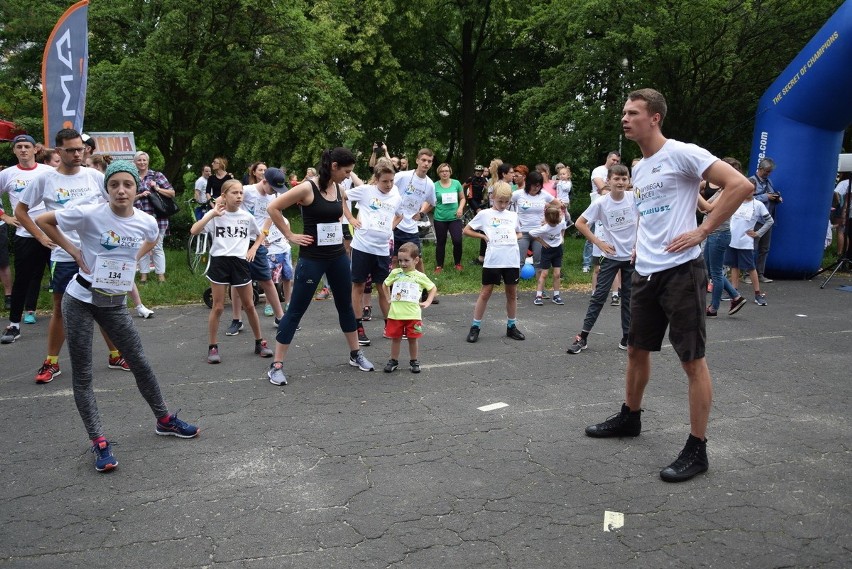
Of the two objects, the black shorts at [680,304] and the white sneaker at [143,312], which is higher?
the black shorts at [680,304]

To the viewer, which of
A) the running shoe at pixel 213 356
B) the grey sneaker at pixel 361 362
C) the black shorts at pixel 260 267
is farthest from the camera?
the black shorts at pixel 260 267

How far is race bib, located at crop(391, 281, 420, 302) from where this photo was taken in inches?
257

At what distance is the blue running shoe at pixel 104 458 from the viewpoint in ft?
14.3

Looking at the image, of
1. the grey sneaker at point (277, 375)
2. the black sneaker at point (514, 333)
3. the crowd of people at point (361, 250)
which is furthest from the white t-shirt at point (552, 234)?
the grey sneaker at point (277, 375)

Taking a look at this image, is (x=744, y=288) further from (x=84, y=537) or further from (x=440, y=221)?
(x=84, y=537)

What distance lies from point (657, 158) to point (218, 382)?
4.12 metres

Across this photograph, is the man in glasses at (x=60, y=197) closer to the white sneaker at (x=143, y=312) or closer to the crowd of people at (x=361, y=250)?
the crowd of people at (x=361, y=250)

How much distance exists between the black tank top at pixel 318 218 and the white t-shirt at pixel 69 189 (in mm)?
1841

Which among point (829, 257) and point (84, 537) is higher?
point (829, 257)

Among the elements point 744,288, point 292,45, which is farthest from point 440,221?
point 292,45

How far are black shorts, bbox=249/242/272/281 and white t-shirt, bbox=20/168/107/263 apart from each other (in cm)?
180

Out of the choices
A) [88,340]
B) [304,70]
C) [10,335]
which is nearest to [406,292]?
[88,340]

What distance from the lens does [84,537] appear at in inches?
141

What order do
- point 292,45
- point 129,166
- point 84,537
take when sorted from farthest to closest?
point 292,45 → point 129,166 → point 84,537
